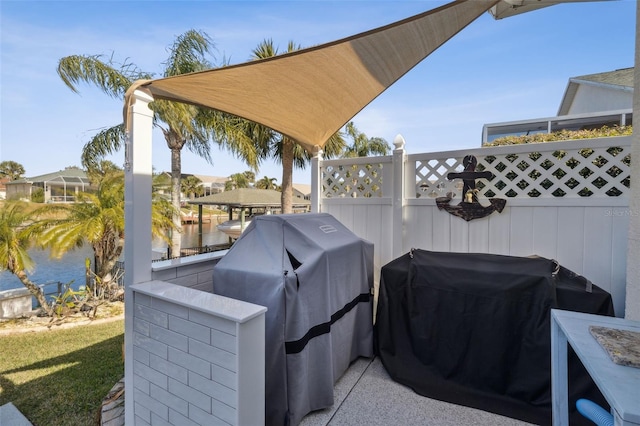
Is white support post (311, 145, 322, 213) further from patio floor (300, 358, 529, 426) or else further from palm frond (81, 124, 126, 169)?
palm frond (81, 124, 126, 169)

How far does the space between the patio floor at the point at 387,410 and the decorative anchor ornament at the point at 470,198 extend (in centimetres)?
168

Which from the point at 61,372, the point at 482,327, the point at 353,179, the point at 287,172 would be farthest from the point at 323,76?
the point at 287,172

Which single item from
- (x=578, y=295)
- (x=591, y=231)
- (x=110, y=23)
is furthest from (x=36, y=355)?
(x=591, y=231)

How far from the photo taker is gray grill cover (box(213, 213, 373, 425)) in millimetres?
1887

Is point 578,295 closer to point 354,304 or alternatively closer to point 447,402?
point 447,402

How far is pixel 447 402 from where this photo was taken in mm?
2252

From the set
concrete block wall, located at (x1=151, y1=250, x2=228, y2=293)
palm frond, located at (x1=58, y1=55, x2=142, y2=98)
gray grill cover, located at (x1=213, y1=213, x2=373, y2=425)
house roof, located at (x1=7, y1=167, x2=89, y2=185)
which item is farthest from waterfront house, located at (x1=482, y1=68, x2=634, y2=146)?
house roof, located at (x1=7, y1=167, x2=89, y2=185)

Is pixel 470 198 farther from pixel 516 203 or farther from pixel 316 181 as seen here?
pixel 316 181

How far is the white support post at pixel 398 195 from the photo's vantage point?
3.26 metres

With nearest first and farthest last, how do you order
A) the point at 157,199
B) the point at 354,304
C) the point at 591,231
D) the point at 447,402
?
the point at 447,402 → the point at 591,231 → the point at 354,304 → the point at 157,199

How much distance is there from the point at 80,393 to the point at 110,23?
5429 millimetres

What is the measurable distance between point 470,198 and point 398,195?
28.4 inches

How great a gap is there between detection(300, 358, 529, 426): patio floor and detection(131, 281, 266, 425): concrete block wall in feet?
2.51

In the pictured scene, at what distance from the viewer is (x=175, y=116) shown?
8.42m
